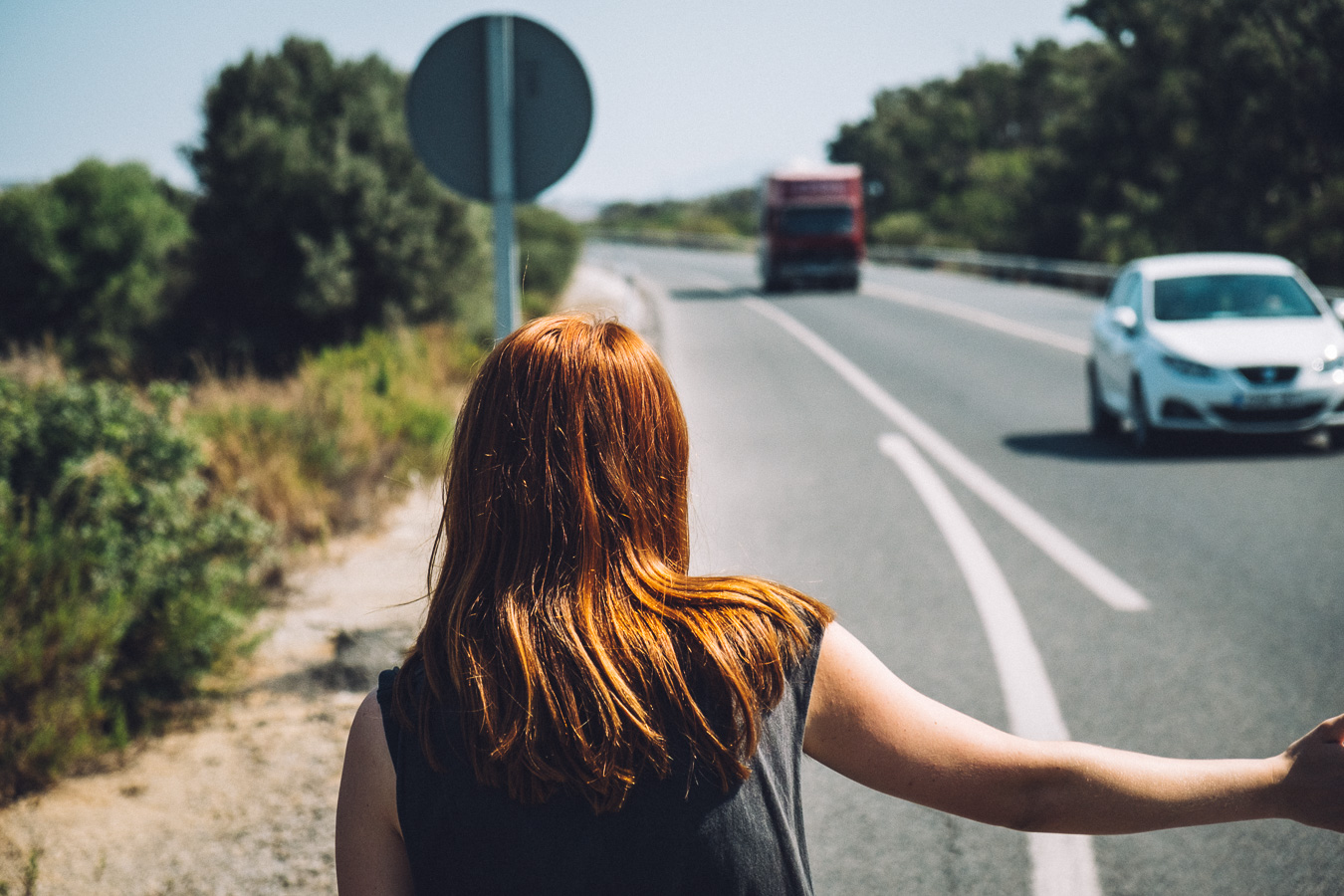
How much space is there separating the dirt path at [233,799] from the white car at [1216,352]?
759 centimetres

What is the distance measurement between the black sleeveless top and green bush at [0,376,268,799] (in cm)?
319

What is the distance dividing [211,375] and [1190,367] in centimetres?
915

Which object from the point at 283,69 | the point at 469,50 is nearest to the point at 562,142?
the point at 469,50

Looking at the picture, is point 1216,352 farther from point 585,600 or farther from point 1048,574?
point 585,600

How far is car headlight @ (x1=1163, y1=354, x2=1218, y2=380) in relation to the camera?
10.6 metres

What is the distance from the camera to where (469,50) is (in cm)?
521

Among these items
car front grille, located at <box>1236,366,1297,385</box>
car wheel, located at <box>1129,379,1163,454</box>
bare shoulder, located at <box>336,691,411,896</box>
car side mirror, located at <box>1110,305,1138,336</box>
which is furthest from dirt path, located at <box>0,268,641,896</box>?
car side mirror, located at <box>1110,305,1138,336</box>

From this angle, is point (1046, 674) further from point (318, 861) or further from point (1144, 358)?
point (1144, 358)

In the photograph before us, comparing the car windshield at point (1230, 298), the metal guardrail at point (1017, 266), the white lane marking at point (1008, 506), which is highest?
the metal guardrail at point (1017, 266)

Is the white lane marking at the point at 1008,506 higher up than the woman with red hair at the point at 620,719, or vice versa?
the woman with red hair at the point at 620,719

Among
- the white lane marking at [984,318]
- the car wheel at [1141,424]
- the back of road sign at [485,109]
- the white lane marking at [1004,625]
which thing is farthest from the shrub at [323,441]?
the white lane marking at [984,318]

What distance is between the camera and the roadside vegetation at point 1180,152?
28.6 m

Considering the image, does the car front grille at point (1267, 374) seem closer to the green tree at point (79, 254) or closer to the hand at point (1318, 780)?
the hand at point (1318, 780)

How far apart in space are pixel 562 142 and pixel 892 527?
158 inches
